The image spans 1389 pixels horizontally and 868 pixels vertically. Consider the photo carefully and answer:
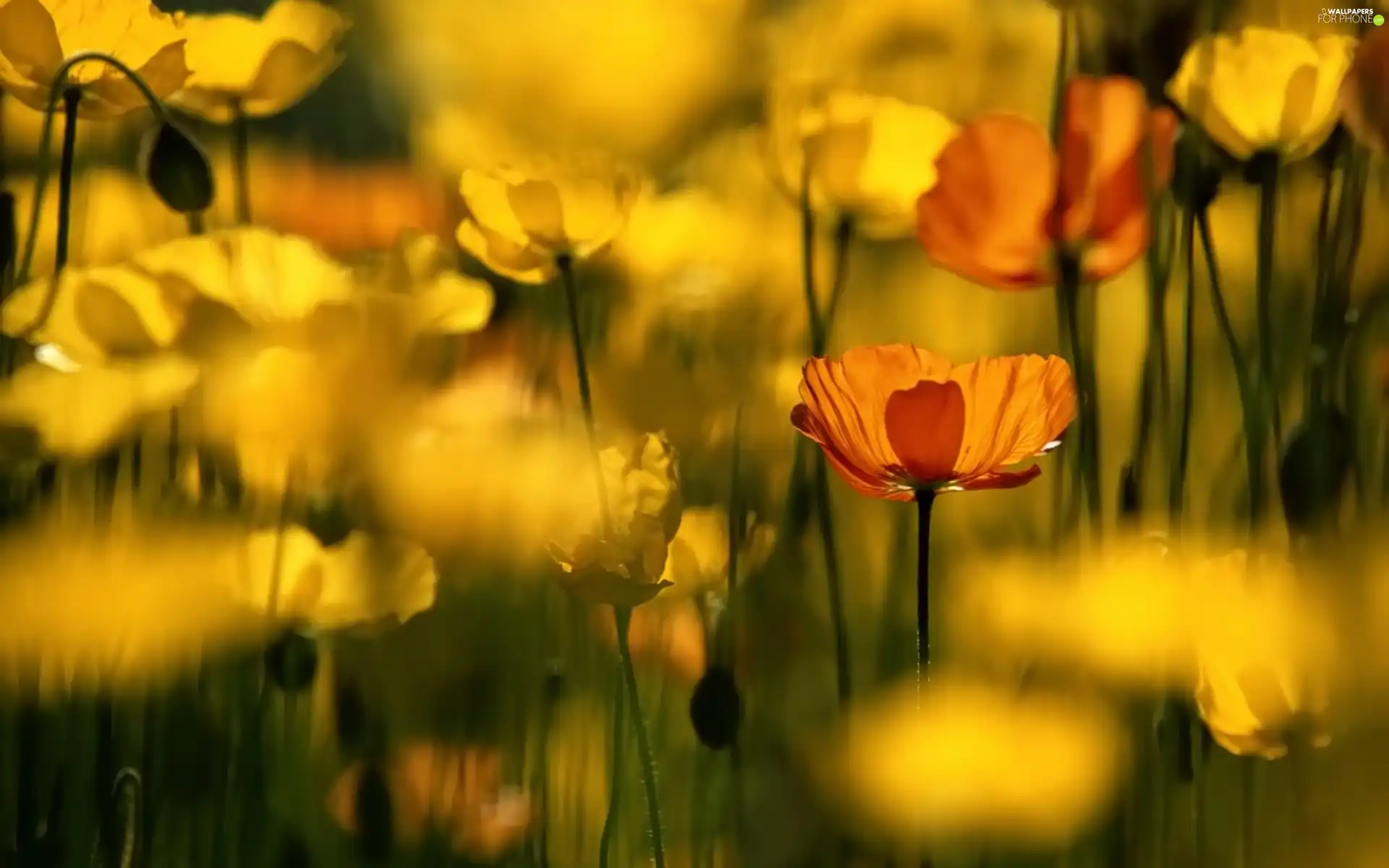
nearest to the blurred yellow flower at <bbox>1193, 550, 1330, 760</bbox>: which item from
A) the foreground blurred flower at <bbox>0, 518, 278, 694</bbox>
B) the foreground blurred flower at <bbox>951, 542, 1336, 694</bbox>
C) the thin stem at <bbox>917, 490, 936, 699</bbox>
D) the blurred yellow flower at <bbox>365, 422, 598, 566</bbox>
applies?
the foreground blurred flower at <bbox>951, 542, 1336, 694</bbox>

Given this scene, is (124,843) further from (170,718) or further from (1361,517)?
(1361,517)

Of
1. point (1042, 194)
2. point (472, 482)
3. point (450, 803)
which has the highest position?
point (1042, 194)

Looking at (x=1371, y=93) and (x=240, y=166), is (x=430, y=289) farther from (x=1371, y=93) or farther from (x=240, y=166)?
(x=1371, y=93)

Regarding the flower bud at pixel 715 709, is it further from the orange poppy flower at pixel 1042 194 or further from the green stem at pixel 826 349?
the orange poppy flower at pixel 1042 194

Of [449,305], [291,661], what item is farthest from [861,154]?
[291,661]

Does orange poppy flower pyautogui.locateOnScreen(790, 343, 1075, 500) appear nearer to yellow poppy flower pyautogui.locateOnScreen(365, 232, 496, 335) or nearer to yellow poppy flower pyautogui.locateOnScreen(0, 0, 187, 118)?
yellow poppy flower pyautogui.locateOnScreen(365, 232, 496, 335)

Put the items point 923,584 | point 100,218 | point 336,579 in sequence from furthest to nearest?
point 100,218
point 336,579
point 923,584

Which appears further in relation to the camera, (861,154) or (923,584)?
(861,154)
